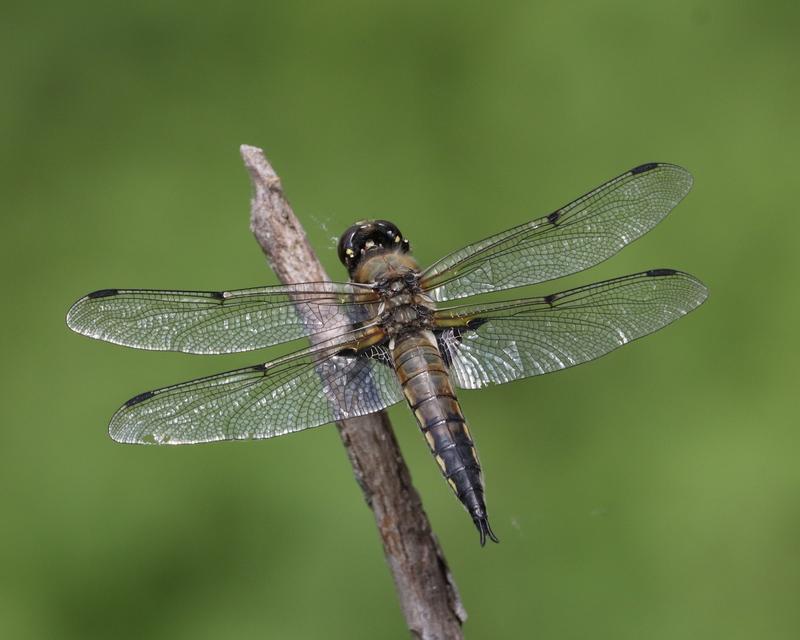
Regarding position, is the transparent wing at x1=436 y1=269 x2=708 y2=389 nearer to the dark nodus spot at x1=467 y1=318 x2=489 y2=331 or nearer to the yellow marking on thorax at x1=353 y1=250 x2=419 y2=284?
the dark nodus spot at x1=467 y1=318 x2=489 y2=331

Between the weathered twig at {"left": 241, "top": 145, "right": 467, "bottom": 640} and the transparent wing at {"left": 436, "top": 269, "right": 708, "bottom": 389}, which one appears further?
the transparent wing at {"left": 436, "top": 269, "right": 708, "bottom": 389}

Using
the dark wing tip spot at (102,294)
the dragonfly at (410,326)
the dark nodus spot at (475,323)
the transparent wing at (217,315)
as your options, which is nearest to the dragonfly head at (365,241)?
the dragonfly at (410,326)

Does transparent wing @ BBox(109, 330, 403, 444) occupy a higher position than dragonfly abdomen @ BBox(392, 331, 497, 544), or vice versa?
transparent wing @ BBox(109, 330, 403, 444)

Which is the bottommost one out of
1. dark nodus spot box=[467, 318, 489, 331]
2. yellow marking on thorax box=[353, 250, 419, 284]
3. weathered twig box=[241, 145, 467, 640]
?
weathered twig box=[241, 145, 467, 640]

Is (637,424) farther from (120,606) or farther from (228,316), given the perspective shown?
(120,606)

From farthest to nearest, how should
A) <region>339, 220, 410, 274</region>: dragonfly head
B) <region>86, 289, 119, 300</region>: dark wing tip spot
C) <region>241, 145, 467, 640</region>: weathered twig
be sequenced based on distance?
1. <region>339, 220, 410, 274</region>: dragonfly head
2. <region>86, 289, 119, 300</region>: dark wing tip spot
3. <region>241, 145, 467, 640</region>: weathered twig

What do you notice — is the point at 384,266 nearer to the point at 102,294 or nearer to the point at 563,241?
the point at 563,241

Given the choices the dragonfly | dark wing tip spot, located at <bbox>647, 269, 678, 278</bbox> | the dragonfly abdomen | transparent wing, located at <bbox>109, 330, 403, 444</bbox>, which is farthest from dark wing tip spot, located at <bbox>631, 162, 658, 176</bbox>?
transparent wing, located at <bbox>109, 330, 403, 444</bbox>

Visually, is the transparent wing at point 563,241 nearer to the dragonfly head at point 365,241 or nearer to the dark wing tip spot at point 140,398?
the dragonfly head at point 365,241
